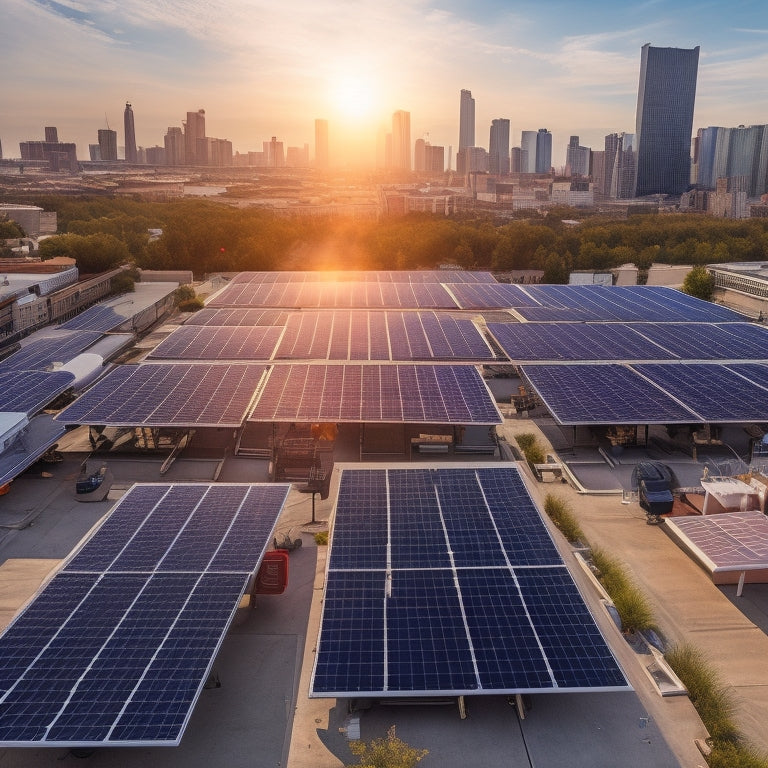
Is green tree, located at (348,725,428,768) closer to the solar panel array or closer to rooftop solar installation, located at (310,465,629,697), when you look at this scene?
rooftop solar installation, located at (310,465,629,697)

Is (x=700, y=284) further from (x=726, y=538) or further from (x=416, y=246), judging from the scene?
(x=726, y=538)

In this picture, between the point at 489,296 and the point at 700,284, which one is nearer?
the point at 489,296

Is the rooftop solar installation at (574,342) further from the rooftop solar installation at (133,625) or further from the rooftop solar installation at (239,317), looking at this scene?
the rooftop solar installation at (133,625)

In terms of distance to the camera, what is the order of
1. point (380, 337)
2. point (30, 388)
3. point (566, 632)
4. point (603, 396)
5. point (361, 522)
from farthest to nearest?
point (380, 337)
point (30, 388)
point (603, 396)
point (361, 522)
point (566, 632)

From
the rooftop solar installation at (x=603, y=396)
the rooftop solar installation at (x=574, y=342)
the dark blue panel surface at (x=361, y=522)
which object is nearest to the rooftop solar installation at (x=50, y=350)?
the dark blue panel surface at (x=361, y=522)

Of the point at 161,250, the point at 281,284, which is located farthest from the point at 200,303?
the point at 161,250

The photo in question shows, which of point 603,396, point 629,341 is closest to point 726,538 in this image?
point 603,396
